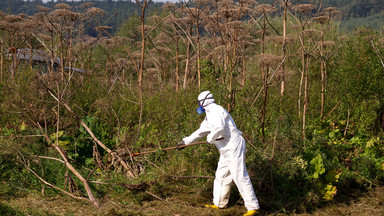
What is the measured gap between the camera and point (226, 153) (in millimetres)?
5008

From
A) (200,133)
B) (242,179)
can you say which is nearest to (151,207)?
(200,133)

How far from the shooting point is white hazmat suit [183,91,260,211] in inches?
193

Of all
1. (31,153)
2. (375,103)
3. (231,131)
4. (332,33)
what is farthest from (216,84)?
(332,33)

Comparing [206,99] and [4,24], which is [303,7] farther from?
[4,24]

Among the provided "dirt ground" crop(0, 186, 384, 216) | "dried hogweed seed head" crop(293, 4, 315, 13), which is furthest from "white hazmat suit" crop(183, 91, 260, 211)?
"dried hogweed seed head" crop(293, 4, 315, 13)

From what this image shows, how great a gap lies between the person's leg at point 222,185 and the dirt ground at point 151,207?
0.12 meters

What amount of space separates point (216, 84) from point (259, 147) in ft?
3.83

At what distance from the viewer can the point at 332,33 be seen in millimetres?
15156

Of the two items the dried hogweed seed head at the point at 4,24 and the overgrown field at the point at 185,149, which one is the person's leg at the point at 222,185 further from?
the dried hogweed seed head at the point at 4,24

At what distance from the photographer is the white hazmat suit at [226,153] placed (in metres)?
4.89

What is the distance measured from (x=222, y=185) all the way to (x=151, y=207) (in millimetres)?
921

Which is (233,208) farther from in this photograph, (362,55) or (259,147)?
(362,55)

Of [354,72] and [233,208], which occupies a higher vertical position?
[354,72]

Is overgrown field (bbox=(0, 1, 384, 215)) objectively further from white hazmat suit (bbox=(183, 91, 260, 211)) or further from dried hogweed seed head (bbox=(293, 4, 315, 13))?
white hazmat suit (bbox=(183, 91, 260, 211))
